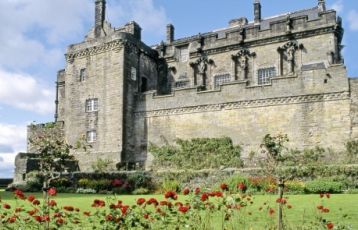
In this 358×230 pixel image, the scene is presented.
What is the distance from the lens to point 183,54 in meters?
38.5

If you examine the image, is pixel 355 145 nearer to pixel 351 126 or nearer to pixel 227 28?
pixel 351 126

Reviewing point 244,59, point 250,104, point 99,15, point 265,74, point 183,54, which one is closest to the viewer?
point 250,104

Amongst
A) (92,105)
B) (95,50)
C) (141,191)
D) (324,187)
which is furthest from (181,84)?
(324,187)

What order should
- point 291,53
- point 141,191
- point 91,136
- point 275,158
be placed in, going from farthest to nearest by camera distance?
point 91,136 → point 291,53 → point 141,191 → point 275,158

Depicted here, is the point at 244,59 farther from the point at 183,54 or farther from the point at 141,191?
the point at 141,191

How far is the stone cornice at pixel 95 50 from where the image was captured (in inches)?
1312

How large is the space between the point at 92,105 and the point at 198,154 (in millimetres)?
10212

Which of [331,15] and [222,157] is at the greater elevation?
[331,15]

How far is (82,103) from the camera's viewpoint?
114 feet

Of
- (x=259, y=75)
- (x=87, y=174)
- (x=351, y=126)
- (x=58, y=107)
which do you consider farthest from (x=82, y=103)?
(x=351, y=126)

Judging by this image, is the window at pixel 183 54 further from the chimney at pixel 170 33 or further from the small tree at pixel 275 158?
the small tree at pixel 275 158

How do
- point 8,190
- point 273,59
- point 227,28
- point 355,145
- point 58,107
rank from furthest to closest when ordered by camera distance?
point 58,107
point 227,28
point 273,59
point 8,190
point 355,145

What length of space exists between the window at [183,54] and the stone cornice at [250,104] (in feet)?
25.5

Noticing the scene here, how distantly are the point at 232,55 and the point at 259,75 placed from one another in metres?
2.86
